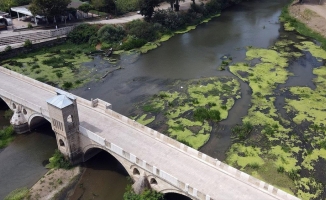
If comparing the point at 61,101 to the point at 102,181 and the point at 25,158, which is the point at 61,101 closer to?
the point at 102,181

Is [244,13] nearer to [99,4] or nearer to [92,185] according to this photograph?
[99,4]

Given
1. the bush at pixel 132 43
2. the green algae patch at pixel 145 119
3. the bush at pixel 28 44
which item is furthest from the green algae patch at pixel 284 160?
the bush at pixel 28 44

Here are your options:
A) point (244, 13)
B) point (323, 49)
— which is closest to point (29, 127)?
point (323, 49)

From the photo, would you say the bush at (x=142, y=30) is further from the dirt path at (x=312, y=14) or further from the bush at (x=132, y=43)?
the dirt path at (x=312, y=14)

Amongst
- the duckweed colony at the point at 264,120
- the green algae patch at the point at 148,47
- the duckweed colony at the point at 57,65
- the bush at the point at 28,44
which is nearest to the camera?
the duckweed colony at the point at 264,120

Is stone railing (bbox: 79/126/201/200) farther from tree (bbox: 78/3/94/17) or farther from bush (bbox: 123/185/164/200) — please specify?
tree (bbox: 78/3/94/17)
